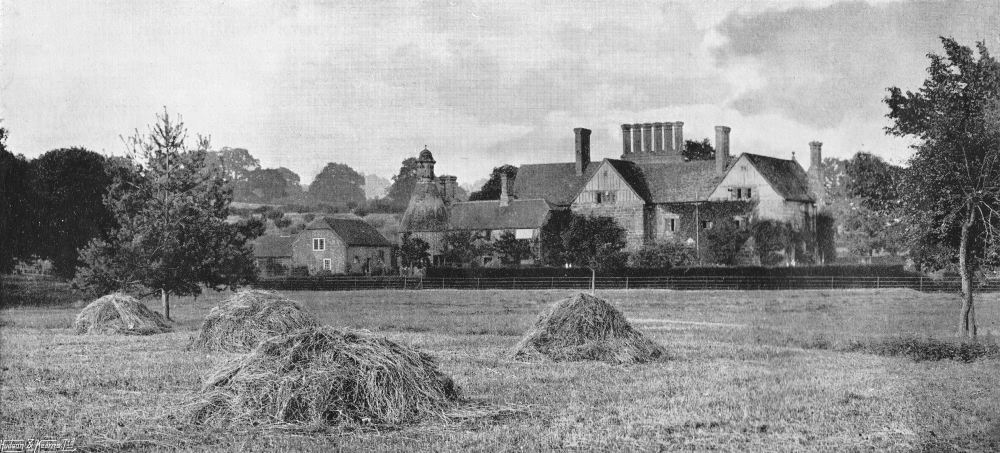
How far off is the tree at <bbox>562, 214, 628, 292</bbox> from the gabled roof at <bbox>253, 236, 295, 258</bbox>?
1092 inches

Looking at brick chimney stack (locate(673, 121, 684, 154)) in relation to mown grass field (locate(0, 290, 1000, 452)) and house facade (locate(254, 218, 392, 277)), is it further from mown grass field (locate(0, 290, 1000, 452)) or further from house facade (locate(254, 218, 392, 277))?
mown grass field (locate(0, 290, 1000, 452))

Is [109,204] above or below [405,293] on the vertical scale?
above

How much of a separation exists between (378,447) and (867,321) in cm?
2520

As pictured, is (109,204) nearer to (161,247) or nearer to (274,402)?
(161,247)

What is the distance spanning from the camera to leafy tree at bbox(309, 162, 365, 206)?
454 ft

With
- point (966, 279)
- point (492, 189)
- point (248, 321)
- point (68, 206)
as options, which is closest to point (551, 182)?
point (492, 189)

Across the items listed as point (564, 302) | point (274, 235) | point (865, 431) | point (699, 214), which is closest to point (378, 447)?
point (865, 431)

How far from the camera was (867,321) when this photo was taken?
3189cm

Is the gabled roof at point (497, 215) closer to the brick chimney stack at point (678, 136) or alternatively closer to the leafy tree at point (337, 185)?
the brick chimney stack at point (678, 136)

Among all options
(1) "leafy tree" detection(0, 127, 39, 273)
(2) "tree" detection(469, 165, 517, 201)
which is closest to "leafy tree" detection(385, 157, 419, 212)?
(2) "tree" detection(469, 165, 517, 201)

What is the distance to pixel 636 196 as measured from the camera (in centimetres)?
7944

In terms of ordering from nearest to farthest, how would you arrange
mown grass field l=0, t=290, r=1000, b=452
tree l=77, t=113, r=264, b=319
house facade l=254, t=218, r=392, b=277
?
mown grass field l=0, t=290, r=1000, b=452 < tree l=77, t=113, r=264, b=319 < house facade l=254, t=218, r=392, b=277

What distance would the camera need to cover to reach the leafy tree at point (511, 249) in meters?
75.1

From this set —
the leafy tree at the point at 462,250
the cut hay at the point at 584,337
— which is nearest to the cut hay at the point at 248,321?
the cut hay at the point at 584,337
